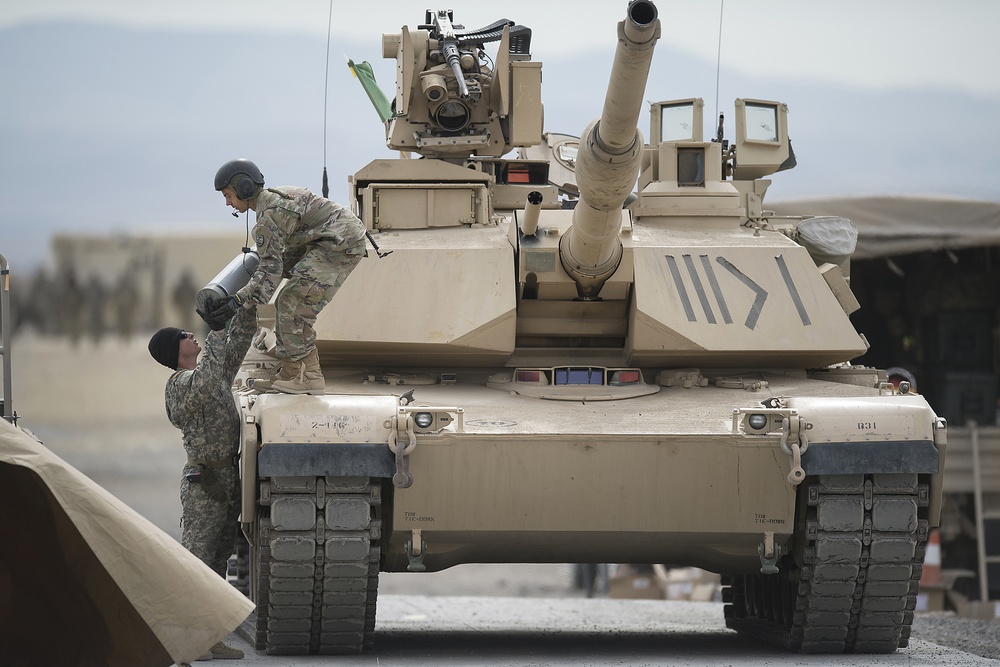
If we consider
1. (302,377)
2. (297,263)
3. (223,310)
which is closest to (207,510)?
(302,377)

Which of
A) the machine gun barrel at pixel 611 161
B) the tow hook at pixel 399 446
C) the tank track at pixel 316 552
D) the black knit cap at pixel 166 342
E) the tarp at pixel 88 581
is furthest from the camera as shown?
the black knit cap at pixel 166 342

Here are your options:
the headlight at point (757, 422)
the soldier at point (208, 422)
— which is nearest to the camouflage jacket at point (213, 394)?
the soldier at point (208, 422)

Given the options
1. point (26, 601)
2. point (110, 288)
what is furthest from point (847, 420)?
point (110, 288)

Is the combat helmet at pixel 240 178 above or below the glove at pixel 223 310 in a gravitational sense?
above

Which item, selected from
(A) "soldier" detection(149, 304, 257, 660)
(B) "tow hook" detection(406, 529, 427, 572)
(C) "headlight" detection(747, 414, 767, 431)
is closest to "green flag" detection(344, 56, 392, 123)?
(A) "soldier" detection(149, 304, 257, 660)

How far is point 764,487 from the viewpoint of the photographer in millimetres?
8414

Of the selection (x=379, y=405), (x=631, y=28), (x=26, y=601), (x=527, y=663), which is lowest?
(x=527, y=663)

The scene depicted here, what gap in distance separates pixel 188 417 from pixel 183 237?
559 centimetres

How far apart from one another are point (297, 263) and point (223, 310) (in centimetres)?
51

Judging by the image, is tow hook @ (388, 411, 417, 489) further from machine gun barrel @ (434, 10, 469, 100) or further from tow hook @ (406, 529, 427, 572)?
machine gun barrel @ (434, 10, 469, 100)

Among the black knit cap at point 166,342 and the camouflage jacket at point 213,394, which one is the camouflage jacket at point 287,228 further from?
the black knit cap at point 166,342

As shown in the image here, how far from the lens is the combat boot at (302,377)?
866cm

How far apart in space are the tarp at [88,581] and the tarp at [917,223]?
43.1 ft

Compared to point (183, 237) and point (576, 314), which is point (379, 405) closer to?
point (576, 314)
